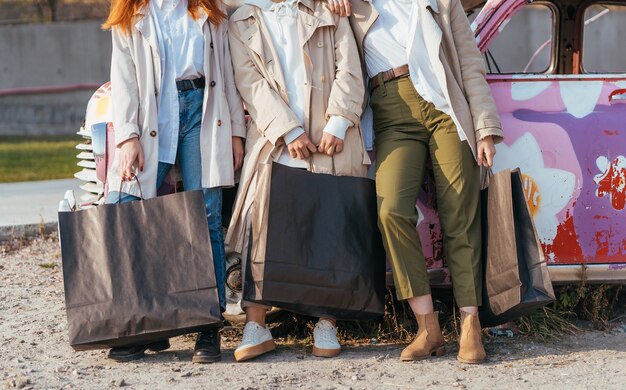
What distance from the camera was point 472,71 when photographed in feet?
13.6

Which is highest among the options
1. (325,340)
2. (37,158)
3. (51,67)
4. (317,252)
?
(51,67)

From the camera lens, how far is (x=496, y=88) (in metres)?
4.38

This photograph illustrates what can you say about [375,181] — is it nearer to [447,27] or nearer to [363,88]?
[363,88]

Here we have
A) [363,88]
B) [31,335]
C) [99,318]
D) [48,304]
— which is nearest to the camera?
[99,318]

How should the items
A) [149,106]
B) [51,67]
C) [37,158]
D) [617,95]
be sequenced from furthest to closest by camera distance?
[51,67], [37,158], [617,95], [149,106]

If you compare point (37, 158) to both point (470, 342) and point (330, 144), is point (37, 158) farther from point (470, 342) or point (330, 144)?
point (470, 342)

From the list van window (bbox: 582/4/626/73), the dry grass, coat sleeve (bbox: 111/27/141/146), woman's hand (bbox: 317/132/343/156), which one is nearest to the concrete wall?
van window (bbox: 582/4/626/73)

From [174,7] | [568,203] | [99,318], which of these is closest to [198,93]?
[174,7]

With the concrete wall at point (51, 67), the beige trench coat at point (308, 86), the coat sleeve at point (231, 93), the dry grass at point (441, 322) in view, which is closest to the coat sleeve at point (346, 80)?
the beige trench coat at point (308, 86)

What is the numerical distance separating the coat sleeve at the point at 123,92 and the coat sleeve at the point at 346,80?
891 mm

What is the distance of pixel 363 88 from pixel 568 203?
1.19 meters

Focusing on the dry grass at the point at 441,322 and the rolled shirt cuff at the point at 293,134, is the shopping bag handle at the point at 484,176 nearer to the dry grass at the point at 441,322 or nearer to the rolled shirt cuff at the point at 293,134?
the dry grass at the point at 441,322

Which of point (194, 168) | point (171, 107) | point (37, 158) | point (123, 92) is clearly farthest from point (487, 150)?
point (37, 158)

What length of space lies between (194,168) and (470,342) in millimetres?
1503
